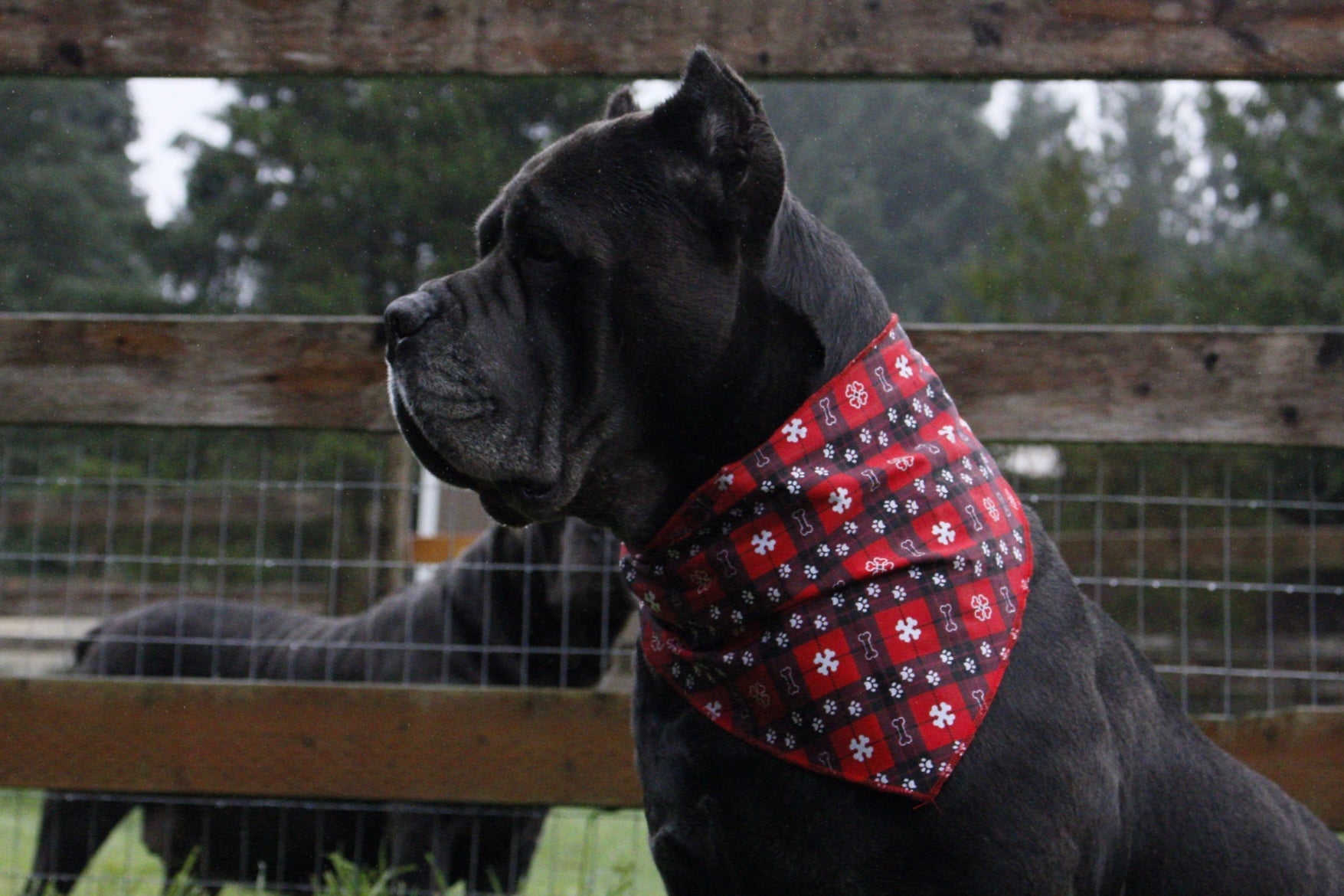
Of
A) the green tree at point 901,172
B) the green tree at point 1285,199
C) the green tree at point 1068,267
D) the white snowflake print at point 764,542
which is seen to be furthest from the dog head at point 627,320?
the green tree at point 901,172

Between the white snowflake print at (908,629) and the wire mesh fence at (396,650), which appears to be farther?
the wire mesh fence at (396,650)

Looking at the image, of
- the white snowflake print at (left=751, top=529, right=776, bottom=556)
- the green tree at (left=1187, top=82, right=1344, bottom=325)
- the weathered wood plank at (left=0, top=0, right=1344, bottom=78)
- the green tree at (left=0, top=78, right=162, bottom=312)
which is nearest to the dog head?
the white snowflake print at (left=751, top=529, right=776, bottom=556)

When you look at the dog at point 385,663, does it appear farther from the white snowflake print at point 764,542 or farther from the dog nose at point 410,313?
the dog nose at point 410,313

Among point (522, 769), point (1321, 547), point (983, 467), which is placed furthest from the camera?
point (1321, 547)

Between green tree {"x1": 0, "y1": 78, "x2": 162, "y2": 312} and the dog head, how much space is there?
51.6 feet

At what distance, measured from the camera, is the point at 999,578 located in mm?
1956

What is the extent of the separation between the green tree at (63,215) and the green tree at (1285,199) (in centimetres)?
1244

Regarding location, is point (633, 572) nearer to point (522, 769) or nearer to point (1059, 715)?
point (1059, 715)

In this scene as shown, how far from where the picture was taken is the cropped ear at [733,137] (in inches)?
76.7

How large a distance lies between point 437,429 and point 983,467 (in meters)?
0.87

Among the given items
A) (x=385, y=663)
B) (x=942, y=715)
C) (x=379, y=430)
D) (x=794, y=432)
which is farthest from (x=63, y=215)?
(x=942, y=715)

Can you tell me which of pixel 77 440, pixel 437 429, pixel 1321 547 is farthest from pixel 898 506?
pixel 77 440

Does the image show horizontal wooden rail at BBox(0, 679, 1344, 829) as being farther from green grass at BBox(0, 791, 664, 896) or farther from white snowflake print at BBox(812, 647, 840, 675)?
white snowflake print at BBox(812, 647, 840, 675)

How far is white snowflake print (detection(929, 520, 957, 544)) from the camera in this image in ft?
6.49
